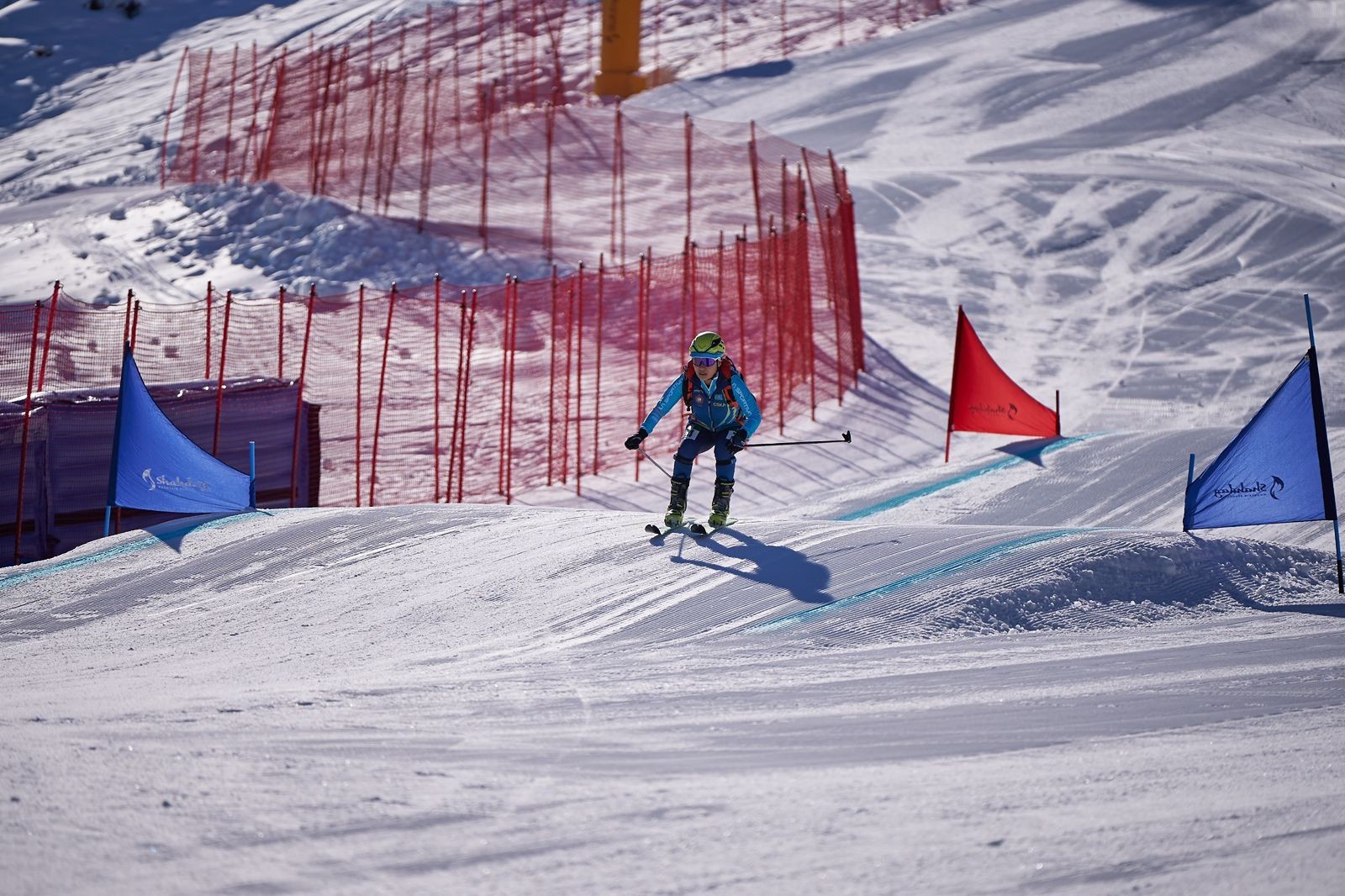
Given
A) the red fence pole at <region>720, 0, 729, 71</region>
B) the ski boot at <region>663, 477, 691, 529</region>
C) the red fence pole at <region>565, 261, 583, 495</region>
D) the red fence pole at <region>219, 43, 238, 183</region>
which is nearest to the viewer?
the ski boot at <region>663, 477, 691, 529</region>

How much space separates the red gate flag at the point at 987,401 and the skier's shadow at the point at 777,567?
564 cm

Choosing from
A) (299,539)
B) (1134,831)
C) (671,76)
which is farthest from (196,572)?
(671,76)

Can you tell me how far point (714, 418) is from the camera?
29.2 feet

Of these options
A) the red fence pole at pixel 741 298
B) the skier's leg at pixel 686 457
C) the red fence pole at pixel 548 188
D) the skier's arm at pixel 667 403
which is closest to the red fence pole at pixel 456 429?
the red fence pole at pixel 741 298

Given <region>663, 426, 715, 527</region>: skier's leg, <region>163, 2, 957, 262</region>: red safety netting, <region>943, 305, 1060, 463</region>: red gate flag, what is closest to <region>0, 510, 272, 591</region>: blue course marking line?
<region>663, 426, 715, 527</region>: skier's leg

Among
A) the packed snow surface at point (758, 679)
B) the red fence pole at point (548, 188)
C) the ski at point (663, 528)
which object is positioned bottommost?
the packed snow surface at point (758, 679)

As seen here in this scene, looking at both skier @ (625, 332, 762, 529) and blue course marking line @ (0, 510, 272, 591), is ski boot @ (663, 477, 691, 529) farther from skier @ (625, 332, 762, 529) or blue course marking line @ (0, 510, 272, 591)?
blue course marking line @ (0, 510, 272, 591)

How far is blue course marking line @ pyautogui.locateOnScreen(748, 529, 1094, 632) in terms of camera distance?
7066 mm

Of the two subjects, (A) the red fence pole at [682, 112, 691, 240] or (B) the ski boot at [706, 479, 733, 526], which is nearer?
(B) the ski boot at [706, 479, 733, 526]

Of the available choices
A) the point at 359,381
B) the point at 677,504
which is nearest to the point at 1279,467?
the point at 677,504

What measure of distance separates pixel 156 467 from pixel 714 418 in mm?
3705

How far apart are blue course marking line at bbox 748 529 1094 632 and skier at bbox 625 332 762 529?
5.19ft

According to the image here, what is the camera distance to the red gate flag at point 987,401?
44.5 feet

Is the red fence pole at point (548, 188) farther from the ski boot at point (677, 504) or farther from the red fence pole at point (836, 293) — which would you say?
the ski boot at point (677, 504)
